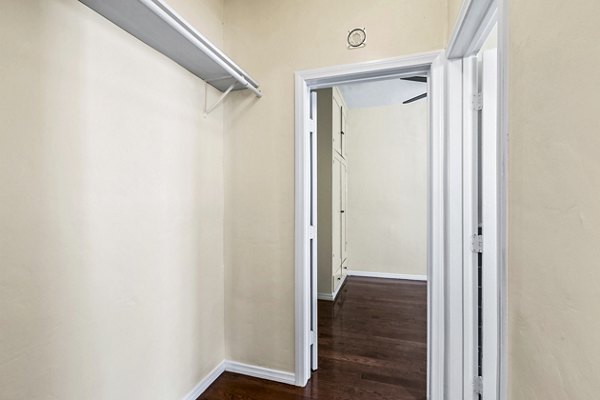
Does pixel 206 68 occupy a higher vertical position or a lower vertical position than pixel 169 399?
higher

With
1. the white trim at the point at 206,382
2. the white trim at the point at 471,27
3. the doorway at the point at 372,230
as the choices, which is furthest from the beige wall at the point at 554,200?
the white trim at the point at 206,382

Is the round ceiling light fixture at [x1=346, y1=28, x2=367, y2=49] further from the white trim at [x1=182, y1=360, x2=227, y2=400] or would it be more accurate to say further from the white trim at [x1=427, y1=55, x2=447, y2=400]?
the white trim at [x1=182, y1=360, x2=227, y2=400]

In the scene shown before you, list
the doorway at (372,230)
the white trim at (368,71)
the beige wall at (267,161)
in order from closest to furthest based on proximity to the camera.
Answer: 1. the white trim at (368,71)
2. the beige wall at (267,161)
3. the doorway at (372,230)

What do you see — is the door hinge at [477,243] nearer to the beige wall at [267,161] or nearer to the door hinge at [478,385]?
the door hinge at [478,385]

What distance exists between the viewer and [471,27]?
1189 millimetres

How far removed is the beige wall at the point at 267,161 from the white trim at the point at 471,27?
55 centimetres

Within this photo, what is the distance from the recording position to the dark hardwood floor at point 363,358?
1731mm

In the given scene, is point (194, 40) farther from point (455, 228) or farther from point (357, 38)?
point (455, 228)

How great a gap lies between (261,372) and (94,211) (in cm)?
152

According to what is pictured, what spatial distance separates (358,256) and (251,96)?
10.9 ft

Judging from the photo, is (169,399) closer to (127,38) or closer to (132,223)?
(132,223)

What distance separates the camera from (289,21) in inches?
71.2

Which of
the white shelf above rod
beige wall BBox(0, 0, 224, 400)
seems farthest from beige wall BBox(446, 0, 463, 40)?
beige wall BBox(0, 0, 224, 400)

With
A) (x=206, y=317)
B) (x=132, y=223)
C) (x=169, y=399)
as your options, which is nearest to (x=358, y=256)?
(x=206, y=317)
